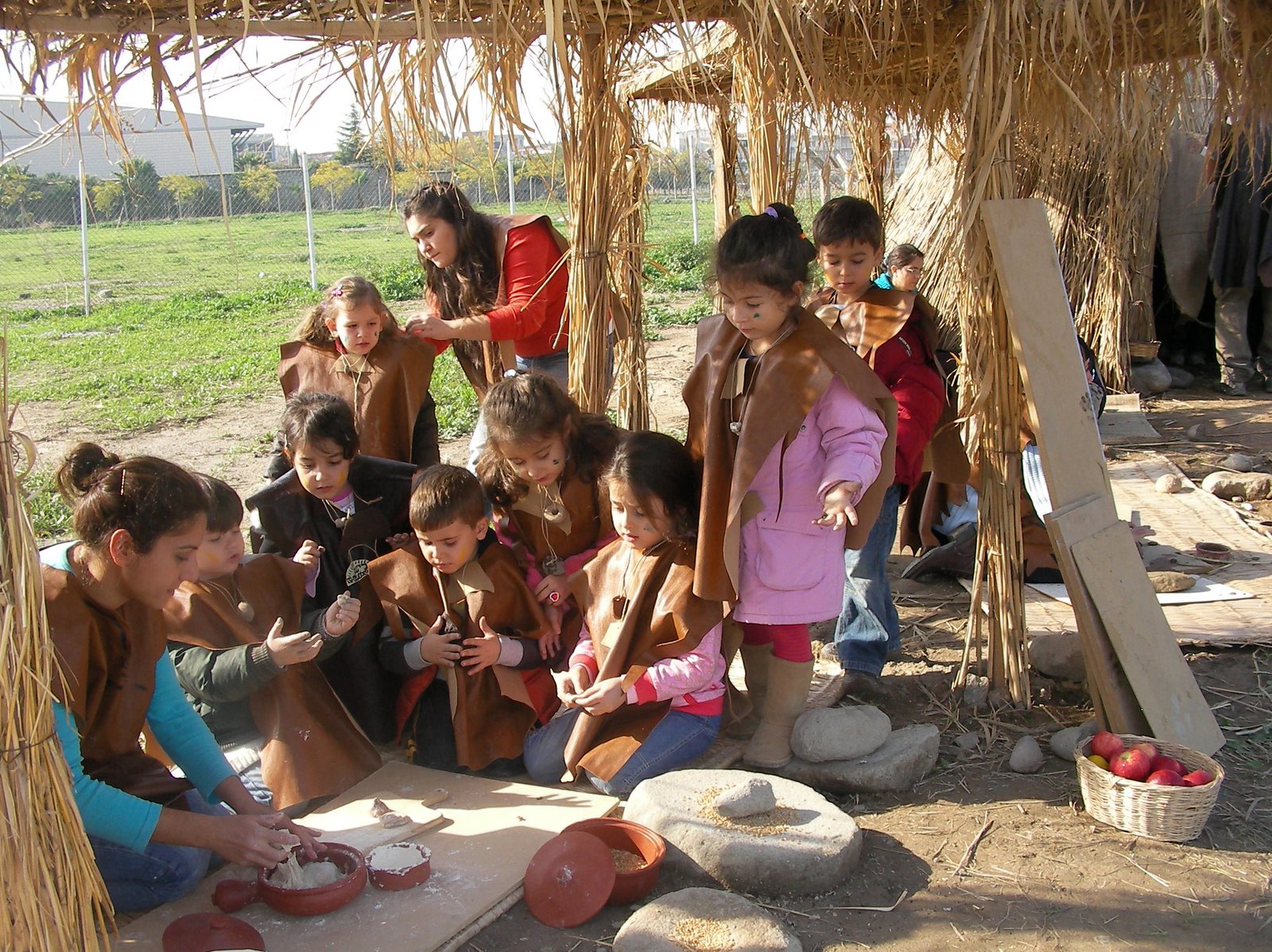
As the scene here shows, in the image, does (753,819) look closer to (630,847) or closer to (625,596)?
(630,847)

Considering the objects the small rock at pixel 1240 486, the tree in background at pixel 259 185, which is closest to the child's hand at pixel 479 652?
the small rock at pixel 1240 486

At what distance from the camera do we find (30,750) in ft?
6.21

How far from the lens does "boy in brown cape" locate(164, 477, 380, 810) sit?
3.01 meters

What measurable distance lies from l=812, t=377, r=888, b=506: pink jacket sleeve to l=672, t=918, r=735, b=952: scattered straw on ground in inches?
44.9

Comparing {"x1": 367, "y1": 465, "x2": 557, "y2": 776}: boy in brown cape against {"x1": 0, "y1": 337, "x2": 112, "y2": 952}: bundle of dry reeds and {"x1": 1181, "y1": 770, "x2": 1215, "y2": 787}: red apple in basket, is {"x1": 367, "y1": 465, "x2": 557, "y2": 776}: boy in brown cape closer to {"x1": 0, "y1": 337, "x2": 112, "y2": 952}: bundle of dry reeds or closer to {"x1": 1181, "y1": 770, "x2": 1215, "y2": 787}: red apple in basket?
{"x1": 0, "y1": 337, "x2": 112, "y2": 952}: bundle of dry reeds

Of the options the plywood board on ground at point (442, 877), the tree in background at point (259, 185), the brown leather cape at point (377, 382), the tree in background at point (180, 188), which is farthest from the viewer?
the tree in background at point (180, 188)

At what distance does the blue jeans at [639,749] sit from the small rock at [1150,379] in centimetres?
651

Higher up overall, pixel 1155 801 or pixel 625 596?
pixel 625 596

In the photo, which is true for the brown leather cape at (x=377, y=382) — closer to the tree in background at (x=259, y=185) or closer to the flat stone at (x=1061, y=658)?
the flat stone at (x=1061, y=658)

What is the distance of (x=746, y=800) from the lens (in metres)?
2.87

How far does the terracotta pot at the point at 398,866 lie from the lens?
2.72 m

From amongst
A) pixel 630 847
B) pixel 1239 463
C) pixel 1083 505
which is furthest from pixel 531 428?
pixel 1239 463

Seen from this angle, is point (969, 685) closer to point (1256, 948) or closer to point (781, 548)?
point (781, 548)

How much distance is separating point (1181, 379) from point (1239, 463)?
242cm
